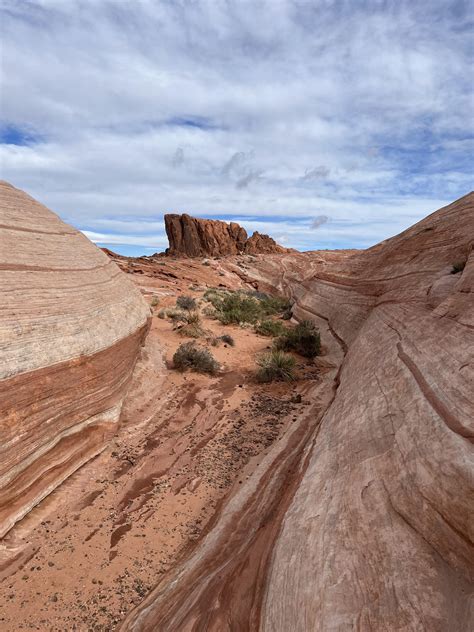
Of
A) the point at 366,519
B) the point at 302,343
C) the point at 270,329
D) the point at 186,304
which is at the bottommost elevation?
the point at 270,329

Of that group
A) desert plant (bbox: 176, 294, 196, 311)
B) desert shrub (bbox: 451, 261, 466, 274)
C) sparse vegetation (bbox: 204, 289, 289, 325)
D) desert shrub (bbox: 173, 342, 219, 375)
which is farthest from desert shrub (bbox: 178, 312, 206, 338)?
desert shrub (bbox: 451, 261, 466, 274)

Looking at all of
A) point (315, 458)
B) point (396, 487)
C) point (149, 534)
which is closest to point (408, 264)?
point (315, 458)

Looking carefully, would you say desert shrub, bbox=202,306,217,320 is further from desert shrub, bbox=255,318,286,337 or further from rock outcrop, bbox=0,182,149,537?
rock outcrop, bbox=0,182,149,537

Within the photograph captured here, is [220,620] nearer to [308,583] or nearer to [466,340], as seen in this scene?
[308,583]

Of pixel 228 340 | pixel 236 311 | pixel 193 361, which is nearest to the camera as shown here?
pixel 193 361

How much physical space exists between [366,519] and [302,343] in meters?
8.28

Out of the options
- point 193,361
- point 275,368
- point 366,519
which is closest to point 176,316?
point 193,361

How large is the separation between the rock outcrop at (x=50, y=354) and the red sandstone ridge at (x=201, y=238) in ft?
155

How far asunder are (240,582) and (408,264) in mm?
8019

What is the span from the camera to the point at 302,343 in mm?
10945

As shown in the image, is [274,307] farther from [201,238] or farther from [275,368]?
[201,238]

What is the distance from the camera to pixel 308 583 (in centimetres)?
249

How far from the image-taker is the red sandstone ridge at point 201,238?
54781mm

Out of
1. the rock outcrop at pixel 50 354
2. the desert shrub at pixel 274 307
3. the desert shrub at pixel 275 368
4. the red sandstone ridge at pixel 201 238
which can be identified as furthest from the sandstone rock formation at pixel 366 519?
the red sandstone ridge at pixel 201 238
